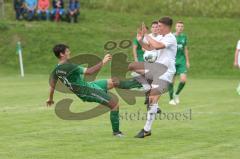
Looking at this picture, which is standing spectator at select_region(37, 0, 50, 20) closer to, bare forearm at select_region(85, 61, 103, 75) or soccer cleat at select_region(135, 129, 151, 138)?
soccer cleat at select_region(135, 129, 151, 138)

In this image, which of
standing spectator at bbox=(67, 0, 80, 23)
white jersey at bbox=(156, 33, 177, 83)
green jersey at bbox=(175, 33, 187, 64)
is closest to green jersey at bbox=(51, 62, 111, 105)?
white jersey at bbox=(156, 33, 177, 83)

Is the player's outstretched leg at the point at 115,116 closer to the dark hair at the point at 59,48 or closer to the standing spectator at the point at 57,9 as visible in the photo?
the dark hair at the point at 59,48

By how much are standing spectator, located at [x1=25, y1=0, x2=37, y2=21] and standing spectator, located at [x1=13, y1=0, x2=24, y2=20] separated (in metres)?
0.32

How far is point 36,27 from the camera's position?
4125 cm

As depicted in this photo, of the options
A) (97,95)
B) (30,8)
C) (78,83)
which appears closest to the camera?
(78,83)

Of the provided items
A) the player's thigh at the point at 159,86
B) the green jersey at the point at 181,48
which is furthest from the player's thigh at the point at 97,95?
the green jersey at the point at 181,48

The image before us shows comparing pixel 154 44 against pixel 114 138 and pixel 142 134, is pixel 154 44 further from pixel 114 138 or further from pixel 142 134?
pixel 114 138

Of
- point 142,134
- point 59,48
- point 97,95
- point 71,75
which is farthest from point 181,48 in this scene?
point 59,48

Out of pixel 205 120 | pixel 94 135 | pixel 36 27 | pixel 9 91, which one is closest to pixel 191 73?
pixel 36 27

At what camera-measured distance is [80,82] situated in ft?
44.1

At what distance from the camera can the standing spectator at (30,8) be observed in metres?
41.8

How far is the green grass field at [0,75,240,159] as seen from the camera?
11765 mm

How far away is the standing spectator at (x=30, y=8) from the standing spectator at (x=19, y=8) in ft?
1.05

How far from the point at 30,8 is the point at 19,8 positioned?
74 centimetres
